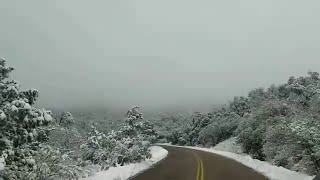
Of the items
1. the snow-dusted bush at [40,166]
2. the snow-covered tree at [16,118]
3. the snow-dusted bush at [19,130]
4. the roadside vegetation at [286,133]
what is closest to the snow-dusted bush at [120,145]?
the roadside vegetation at [286,133]

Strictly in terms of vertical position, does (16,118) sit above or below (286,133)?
above

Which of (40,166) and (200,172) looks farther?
(200,172)

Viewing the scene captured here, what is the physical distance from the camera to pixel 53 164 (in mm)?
13844

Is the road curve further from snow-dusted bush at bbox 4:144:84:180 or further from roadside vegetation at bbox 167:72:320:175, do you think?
snow-dusted bush at bbox 4:144:84:180

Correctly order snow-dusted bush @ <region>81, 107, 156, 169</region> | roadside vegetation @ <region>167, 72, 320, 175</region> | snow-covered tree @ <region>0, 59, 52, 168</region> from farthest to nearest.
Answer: snow-dusted bush @ <region>81, 107, 156, 169</region> < roadside vegetation @ <region>167, 72, 320, 175</region> < snow-covered tree @ <region>0, 59, 52, 168</region>

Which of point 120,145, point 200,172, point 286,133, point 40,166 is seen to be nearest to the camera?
point 40,166

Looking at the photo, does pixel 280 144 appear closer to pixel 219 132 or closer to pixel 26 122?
pixel 26 122

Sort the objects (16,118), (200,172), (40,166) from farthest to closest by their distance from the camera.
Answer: (200,172), (40,166), (16,118)

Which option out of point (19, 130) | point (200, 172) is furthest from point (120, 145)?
point (19, 130)

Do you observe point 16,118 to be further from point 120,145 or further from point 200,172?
point 120,145

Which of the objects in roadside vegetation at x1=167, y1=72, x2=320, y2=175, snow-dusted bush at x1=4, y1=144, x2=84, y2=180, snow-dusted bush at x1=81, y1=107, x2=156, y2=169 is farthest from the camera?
snow-dusted bush at x1=81, y1=107, x2=156, y2=169

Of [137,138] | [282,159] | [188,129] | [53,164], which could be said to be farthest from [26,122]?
[188,129]

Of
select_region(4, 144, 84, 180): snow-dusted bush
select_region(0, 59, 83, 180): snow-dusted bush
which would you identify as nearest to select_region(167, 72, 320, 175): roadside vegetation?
select_region(4, 144, 84, 180): snow-dusted bush

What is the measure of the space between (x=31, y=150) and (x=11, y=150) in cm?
125
